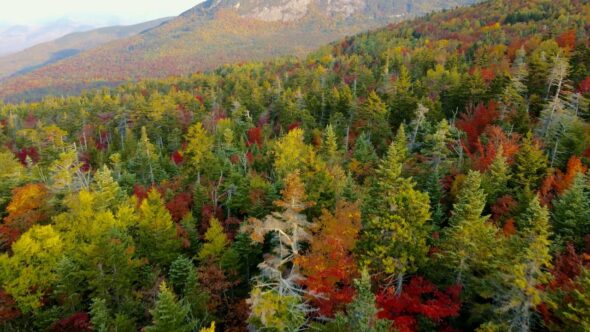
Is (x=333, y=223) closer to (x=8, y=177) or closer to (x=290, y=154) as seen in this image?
(x=290, y=154)

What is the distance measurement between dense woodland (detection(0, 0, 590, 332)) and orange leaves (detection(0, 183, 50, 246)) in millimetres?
148

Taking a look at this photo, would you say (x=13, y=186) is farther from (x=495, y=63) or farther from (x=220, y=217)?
(x=495, y=63)

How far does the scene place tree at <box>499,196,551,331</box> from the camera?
18359 mm

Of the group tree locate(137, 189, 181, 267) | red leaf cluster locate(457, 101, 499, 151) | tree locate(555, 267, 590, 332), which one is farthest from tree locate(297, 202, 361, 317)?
red leaf cluster locate(457, 101, 499, 151)

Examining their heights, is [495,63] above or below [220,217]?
above

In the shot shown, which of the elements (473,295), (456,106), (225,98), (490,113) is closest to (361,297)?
(473,295)

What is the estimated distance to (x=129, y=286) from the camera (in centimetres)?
3469

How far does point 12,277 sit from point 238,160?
31.3 meters

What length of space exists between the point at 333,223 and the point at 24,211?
34.4 metres

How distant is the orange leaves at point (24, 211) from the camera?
39.9m

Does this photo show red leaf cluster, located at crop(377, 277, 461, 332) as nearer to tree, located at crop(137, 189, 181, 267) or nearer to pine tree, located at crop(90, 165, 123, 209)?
tree, located at crop(137, 189, 181, 267)

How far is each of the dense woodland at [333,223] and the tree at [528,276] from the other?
A: 10 cm

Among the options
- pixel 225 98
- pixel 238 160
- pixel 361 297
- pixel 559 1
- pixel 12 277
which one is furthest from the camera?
pixel 559 1

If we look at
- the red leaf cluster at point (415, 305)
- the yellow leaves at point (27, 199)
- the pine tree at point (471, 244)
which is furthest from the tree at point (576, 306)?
the yellow leaves at point (27, 199)
